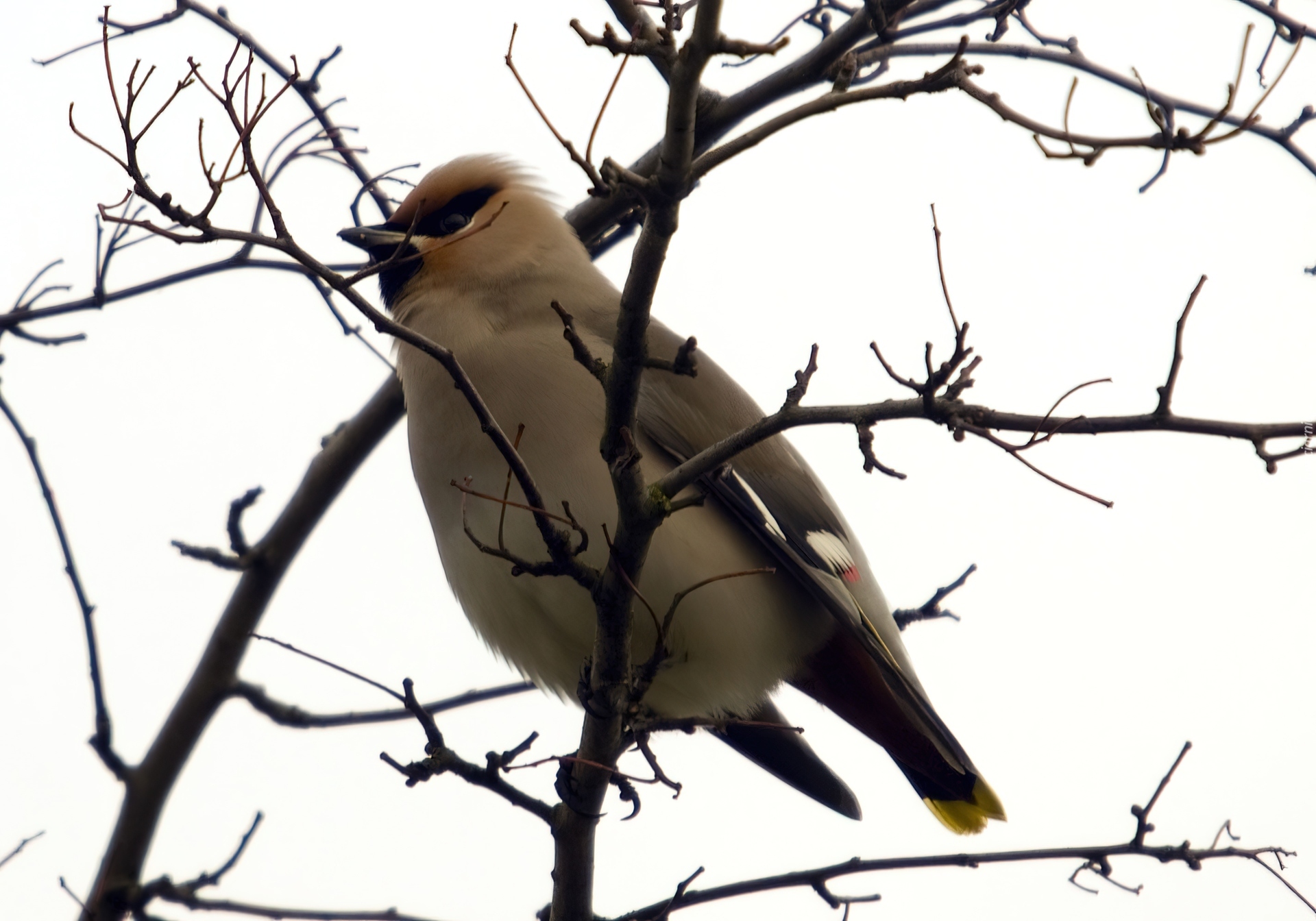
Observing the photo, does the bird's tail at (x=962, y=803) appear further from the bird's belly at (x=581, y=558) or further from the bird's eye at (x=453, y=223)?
the bird's eye at (x=453, y=223)

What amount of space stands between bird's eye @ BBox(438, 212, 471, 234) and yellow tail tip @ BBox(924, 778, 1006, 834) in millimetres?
2363

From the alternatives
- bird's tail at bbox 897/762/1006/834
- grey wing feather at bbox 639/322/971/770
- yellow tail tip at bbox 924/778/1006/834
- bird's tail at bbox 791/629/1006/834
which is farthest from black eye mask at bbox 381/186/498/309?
yellow tail tip at bbox 924/778/1006/834

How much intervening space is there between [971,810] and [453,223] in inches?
98.1

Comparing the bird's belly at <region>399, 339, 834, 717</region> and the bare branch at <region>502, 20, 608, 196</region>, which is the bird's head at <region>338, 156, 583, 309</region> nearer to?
the bird's belly at <region>399, 339, 834, 717</region>

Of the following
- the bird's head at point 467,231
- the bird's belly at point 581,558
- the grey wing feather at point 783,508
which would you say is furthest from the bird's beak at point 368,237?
the grey wing feather at point 783,508

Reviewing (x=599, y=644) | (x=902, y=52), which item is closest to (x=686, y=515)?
(x=599, y=644)

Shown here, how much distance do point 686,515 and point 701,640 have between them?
334 mm

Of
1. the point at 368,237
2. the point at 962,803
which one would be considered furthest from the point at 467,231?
the point at 962,803

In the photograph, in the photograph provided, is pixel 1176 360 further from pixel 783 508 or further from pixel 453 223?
pixel 453 223

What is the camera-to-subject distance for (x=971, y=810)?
4.30 meters

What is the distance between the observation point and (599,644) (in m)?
2.88

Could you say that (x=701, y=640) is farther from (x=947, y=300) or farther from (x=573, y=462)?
(x=947, y=300)

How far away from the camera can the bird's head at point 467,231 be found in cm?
423

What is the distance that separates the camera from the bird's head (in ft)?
13.9
